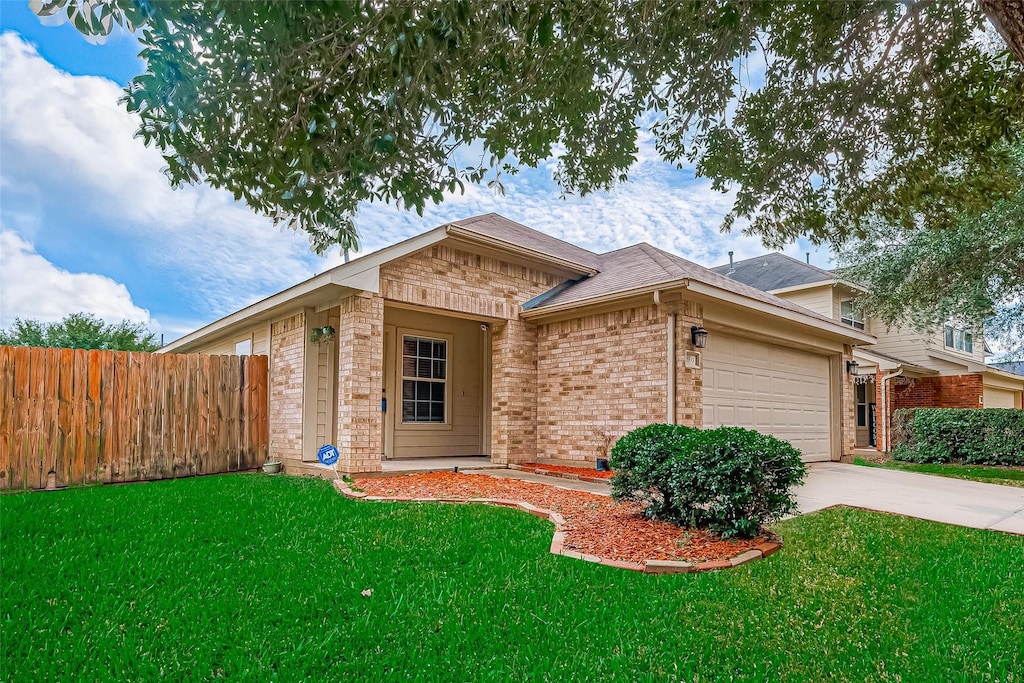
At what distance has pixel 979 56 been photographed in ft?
19.5

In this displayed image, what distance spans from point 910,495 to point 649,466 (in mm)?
4461

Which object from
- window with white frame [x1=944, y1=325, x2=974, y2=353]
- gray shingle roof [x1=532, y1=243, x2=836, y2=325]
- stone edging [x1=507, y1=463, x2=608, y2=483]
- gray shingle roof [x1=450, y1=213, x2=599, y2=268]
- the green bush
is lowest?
stone edging [x1=507, y1=463, x2=608, y2=483]

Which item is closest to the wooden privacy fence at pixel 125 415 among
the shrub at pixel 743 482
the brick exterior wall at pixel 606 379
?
the brick exterior wall at pixel 606 379

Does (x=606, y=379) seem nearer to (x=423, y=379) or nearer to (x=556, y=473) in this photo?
(x=556, y=473)

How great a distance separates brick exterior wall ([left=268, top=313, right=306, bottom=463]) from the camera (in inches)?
388

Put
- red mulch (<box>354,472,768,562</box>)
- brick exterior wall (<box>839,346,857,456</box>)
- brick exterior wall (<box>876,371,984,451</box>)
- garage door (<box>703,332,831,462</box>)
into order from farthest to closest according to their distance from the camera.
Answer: brick exterior wall (<box>876,371,984,451</box>) → brick exterior wall (<box>839,346,857,456</box>) → garage door (<box>703,332,831,462</box>) → red mulch (<box>354,472,768,562</box>)

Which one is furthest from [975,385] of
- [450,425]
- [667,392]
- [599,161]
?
[599,161]

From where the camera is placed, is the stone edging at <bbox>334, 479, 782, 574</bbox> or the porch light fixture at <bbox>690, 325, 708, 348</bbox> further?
the porch light fixture at <bbox>690, 325, 708, 348</bbox>

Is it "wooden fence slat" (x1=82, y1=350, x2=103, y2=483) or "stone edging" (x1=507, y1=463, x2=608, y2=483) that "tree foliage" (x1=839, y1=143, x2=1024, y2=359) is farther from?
"wooden fence slat" (x1=82, y1=350, x2=103, y2=483)

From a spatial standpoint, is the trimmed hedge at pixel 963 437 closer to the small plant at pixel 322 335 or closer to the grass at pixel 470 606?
the grass at pixel 470 606

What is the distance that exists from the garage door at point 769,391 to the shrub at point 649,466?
3381 millimetres

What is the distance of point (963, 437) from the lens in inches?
548

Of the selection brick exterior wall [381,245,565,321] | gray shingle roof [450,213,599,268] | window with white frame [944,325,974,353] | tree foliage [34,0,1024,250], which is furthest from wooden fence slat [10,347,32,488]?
window with white frame [944,325,974,353]

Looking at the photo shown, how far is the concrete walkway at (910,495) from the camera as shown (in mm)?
6414
